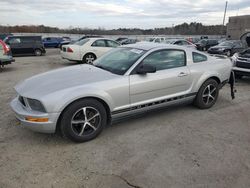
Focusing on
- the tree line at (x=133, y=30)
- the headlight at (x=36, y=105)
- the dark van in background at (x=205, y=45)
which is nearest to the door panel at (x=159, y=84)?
the headlight at (x=36, y=105)

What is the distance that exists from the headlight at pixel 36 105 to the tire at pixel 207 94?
318 cm

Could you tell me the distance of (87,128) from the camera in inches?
131

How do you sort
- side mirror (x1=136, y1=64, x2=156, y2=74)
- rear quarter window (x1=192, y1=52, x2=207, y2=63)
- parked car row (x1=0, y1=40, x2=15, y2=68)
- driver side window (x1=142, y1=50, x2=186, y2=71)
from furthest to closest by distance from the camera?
parked car row (x1=0, y1=40, x2=15, y2=68), rear quarter window (x1=192, y1=52, x2=207, y2=63), driver side window (x1=142, y1=50, x2=186, y2=71), side mirror (x1=136, y1=64, x2=156, y2=74)

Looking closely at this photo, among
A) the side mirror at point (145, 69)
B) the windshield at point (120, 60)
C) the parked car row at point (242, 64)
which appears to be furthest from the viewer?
the parked car row at point (242, 64)

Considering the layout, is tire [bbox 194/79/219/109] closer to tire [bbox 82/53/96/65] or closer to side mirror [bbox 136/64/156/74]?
side mirror [bbox 136/64/156/74]

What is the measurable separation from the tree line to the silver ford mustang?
49.5m

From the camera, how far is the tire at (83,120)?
307 cm

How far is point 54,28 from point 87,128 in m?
59.5

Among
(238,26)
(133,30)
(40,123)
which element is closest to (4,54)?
(40,123)

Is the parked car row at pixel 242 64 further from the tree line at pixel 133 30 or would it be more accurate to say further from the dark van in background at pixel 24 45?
the tree line at pixel 133 30

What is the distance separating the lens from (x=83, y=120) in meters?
3.22

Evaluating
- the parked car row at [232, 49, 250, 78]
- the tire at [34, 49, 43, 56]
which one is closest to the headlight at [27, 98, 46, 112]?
the parked car row at [232, 49, 250, 78]

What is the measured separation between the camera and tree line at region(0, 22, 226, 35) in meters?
49.9

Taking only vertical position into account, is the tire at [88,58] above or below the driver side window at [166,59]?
below
